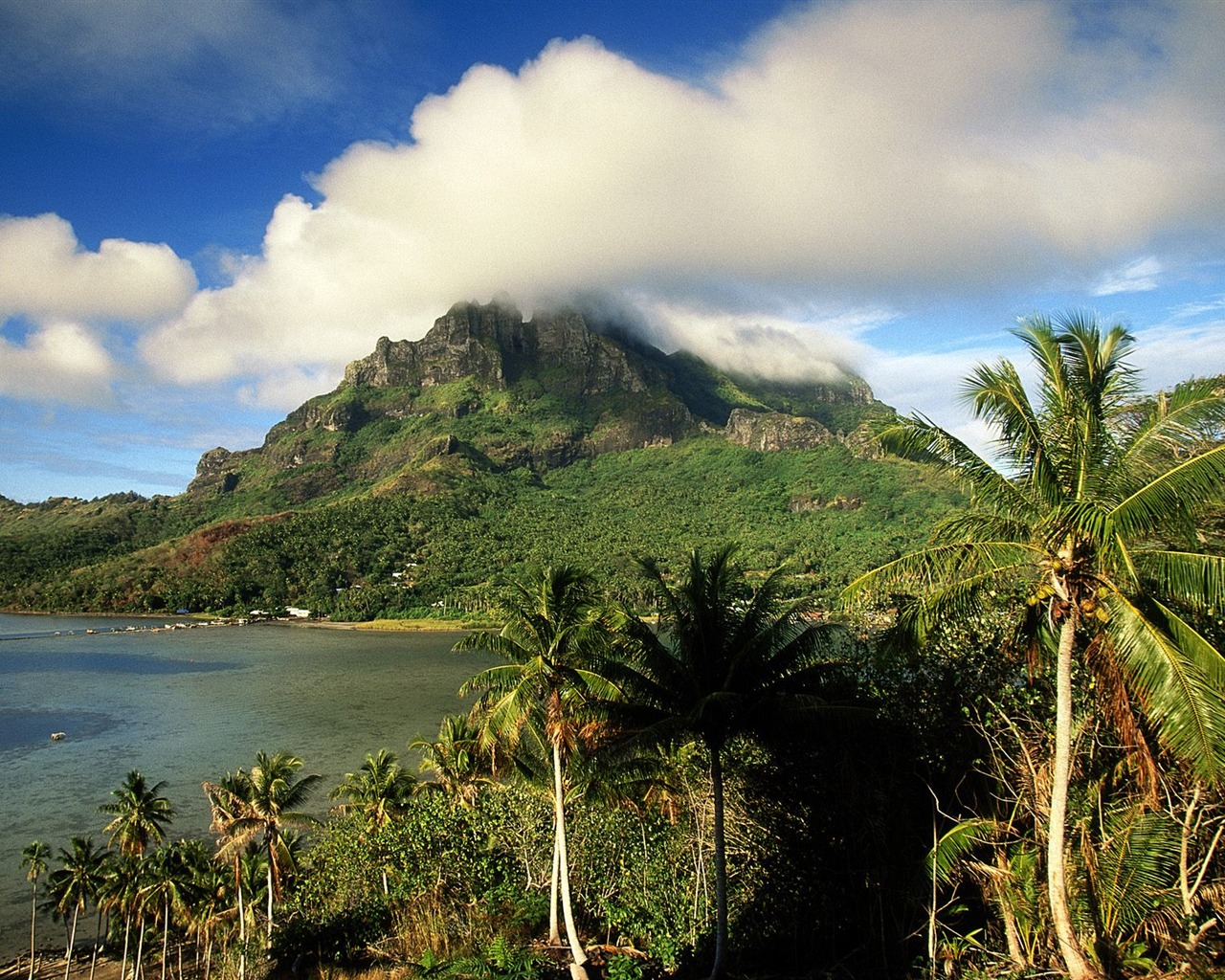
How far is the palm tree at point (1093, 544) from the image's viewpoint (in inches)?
294

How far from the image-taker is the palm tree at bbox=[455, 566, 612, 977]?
49.1ft

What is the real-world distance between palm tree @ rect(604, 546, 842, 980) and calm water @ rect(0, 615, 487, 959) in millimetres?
24960

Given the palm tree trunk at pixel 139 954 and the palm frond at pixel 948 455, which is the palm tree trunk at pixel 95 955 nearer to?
the palm tree trunk at pixel 139 954

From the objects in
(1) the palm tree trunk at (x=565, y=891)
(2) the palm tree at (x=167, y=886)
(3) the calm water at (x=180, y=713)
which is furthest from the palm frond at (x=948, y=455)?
(3) the calm water at (x=180, y=713)

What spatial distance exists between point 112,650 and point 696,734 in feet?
313

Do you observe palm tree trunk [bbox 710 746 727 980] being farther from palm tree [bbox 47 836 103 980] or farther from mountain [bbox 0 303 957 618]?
mountain [bbox 0 303 957 618]

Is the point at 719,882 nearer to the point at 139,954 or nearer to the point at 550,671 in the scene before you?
the point at 550,671

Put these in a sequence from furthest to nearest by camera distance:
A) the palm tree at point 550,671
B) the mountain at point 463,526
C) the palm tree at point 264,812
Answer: the mountain at point 463,526, the palm tree at point 264,812, the palm tree at point 550,671

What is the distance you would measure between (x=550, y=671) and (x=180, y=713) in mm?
52511

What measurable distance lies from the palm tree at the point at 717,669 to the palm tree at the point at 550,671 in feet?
3.89

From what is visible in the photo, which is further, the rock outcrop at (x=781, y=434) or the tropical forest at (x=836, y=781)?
the rock outcrop at (x=781, y=434)

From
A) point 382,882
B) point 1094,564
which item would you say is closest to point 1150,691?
point 1094,564

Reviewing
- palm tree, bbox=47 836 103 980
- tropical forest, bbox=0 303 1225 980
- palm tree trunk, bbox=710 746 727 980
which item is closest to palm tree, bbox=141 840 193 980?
tropical forest, bbox=0 303 1225 980

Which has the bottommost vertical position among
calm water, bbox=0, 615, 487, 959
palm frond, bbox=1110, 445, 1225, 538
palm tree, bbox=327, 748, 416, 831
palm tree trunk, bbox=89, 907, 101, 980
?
palm tree trunk, bbox=89, 907, 101, 980
